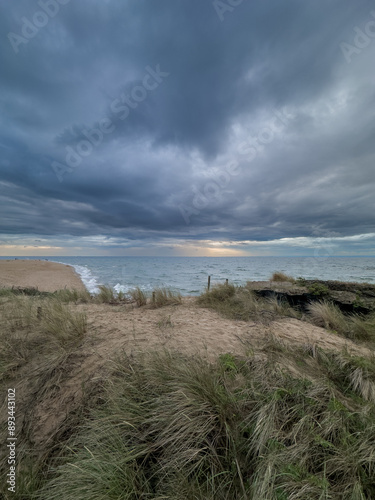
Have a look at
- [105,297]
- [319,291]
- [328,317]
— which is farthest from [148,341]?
[319,291]

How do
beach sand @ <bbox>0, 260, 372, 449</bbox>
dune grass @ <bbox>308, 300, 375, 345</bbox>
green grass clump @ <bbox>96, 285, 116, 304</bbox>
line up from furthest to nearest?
green grass clump @ <bbox>96, 285, 116, 304</bbox> < dune grass @ <bbox>308, 300, 375, 345</bbox> < beach sand @ <bbox>0, 260, 372, 449</bbox>

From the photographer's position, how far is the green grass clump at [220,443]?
188 cm

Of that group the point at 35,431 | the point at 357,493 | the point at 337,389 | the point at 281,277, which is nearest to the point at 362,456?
the point at 357,493

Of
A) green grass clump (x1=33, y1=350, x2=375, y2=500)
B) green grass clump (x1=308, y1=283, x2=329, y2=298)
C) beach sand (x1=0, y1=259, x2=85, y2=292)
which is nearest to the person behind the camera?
green grass clump (x1=33, y1=350, x2=375, y2=500)

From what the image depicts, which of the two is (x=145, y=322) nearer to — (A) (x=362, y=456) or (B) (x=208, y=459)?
(B) (x=208, y=459)

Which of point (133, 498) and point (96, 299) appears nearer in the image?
point (133, 498)

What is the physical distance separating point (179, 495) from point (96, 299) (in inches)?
346

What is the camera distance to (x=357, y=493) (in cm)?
166

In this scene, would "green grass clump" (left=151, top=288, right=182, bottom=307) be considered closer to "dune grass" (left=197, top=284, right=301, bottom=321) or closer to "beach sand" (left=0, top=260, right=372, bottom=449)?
"dune grass" (left=197, top=284, right=301, bottom=321)

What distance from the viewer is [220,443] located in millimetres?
2320

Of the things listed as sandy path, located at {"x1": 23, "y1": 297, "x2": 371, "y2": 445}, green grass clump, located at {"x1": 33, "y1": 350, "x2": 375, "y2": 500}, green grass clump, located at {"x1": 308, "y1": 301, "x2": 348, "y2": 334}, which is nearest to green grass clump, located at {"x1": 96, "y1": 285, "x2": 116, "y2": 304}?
sandy path, located at {"x1": 23, "y1": 297, "x2": 371, "y2": 445}

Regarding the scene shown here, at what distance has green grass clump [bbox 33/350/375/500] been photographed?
188cm

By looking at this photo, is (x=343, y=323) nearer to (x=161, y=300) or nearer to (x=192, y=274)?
(x=161, y=300)

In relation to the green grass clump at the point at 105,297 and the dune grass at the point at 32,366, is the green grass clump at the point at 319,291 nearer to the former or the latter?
the green grass clump at the point at 105,297
